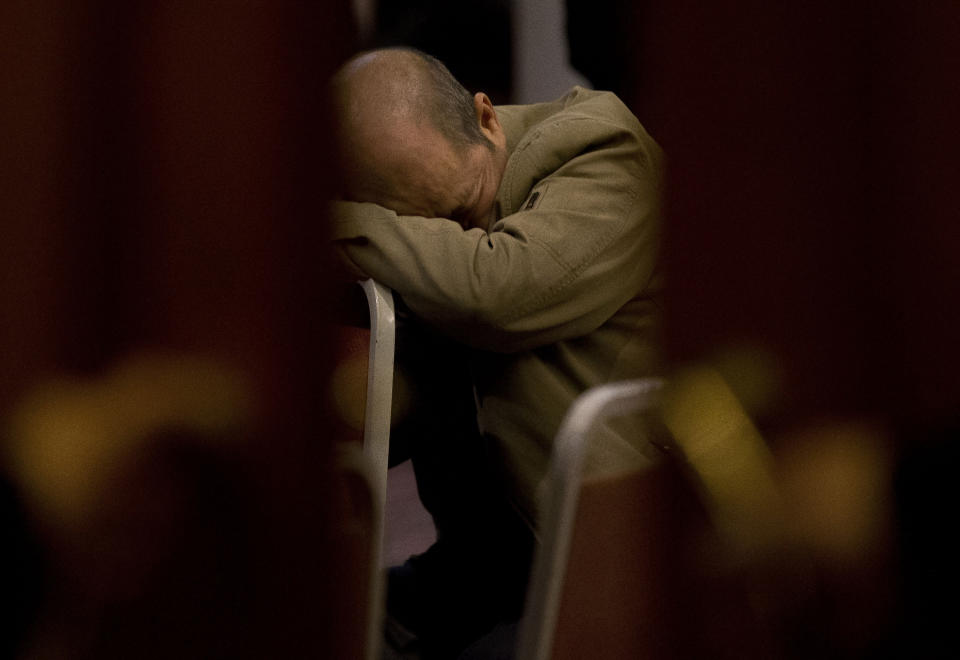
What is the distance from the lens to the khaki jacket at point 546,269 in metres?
0.91

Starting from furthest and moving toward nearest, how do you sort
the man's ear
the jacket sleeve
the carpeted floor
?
the carpeted floor, the man's ear, the jacket sleeve

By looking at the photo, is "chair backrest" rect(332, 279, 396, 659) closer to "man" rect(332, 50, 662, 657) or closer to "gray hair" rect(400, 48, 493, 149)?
"man" rect(332, 50, 662, 657)

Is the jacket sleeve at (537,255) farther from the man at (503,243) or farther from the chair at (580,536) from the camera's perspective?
the chair at (580,536)

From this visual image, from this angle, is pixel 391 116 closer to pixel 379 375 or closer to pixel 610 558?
pixel 379 375

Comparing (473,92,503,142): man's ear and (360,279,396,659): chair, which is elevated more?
(473,92,503,142): man's ear

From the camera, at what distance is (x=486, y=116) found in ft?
3.77

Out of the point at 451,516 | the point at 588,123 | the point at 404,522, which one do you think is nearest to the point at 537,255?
the point at 588,123

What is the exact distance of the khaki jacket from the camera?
2.97ft

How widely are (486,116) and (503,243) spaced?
31cm

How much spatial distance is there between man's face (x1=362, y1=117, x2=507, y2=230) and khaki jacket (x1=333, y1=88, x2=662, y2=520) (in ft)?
0.16

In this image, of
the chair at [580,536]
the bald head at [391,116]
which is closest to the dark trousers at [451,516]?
the bald head at [391,116]

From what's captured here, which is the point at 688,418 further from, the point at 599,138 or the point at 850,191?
the point at 599,138

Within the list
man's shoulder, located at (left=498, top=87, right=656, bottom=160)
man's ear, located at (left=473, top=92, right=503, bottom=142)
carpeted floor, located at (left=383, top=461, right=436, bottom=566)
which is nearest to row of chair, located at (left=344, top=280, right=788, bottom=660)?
man's shoulder, located at (left=498, top=87, right=656, bottom=160)

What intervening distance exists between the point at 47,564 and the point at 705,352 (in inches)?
18.5
